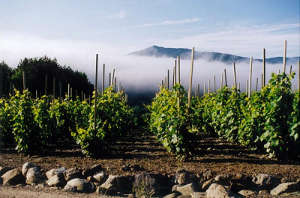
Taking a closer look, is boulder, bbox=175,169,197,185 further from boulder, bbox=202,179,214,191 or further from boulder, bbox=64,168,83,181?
boulder, bbox=64,168,83,181

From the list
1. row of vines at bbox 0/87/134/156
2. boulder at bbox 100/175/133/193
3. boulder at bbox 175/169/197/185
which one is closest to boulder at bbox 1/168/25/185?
row of vines at bbox 0/87/134/156

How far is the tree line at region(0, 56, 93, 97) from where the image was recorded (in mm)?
26516

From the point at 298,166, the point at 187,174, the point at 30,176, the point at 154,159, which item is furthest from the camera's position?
the point at 154,159

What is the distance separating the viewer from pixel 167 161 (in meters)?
8.39

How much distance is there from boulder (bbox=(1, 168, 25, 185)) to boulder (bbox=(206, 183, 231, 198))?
13.1 ft

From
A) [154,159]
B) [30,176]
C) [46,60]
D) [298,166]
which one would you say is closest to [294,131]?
[298,166]

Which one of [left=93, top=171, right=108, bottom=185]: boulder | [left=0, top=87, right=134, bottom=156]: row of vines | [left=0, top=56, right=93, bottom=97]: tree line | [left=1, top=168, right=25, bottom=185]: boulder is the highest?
[left=0, top=56, right=93, bottom=97]: tree line

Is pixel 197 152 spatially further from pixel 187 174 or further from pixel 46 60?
pixel 46 60

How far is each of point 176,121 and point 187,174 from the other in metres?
1.77

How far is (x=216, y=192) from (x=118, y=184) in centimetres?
186

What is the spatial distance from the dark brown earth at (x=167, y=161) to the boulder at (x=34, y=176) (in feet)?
1.70

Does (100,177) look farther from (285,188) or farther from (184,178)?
(285,188)

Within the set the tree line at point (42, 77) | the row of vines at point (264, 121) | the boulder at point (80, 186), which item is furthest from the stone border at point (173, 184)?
the tree line at point (42, 77)

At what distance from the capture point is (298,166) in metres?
7.80
